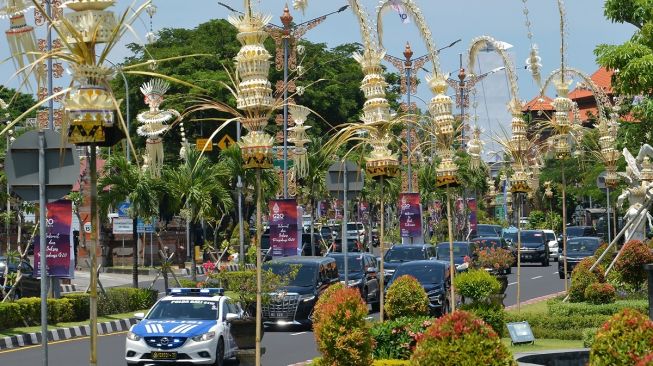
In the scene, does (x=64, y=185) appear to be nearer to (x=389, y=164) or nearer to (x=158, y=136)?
(x=158, y=136)

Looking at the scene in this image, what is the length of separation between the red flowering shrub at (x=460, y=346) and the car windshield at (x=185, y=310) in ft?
31.0

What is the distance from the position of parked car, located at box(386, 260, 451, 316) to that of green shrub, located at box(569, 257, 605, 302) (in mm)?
2818

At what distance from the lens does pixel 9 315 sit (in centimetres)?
2620

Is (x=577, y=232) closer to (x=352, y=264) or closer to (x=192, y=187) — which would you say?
(x=352, y=264)

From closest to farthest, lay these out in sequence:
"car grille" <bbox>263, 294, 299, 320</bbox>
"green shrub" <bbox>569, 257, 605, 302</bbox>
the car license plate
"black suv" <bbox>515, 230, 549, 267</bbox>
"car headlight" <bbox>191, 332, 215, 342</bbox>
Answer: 1. the car license plate
2. "car headlight" <bbox>191, 332, 215, 342</bbox>
3. "car grille" <bbox>263, 294, 299, 320</bbox>
4. "green shrub" <bbox>569, 257, 605, 302</bbox>
5. "black suv" <bbox>515, 230, 549, 267</bbox>

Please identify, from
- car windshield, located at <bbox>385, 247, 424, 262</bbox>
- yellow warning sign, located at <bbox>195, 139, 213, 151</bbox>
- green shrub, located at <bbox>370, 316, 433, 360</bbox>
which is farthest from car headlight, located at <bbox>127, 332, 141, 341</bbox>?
car windshield, located at <bbox>385, 247, 424, 262</bbox>

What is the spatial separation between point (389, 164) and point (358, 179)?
5.98 meters

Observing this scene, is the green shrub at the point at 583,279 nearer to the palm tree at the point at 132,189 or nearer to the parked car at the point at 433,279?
the parked car at the point at 433,279

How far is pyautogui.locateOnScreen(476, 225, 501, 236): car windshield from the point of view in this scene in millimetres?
67750

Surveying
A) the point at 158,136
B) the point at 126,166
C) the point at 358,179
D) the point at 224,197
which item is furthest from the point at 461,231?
the point at 158,136

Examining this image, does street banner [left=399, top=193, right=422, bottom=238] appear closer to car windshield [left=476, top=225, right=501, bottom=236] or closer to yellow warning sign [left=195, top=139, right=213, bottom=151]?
yellow warning sign [left=195, top=139, right=213, bottom=151]

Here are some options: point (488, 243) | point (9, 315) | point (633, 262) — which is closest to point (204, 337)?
point (9, 315)

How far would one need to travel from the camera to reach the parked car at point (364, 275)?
33062mm

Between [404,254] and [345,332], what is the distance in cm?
2407
